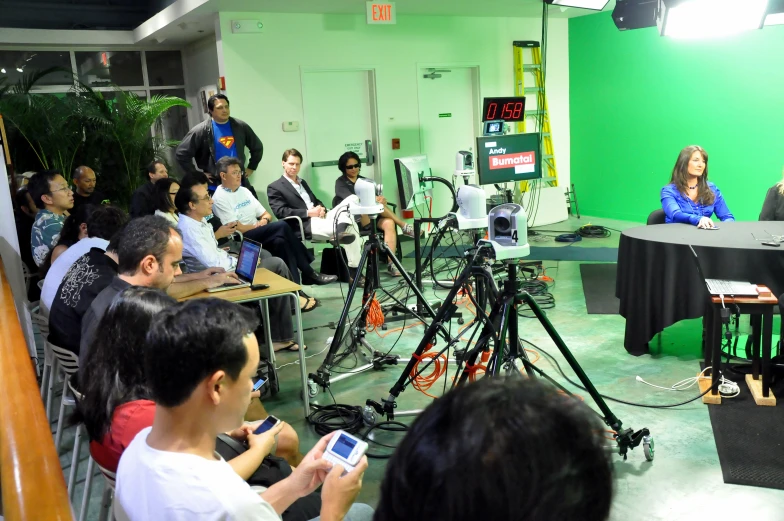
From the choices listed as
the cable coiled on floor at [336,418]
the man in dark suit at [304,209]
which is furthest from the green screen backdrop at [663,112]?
the cable coiled on floor at [336,418]

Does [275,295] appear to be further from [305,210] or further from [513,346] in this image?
[305,210]

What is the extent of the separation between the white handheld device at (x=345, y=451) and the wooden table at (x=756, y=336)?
8.38 feet

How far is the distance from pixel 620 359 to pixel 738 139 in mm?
4291

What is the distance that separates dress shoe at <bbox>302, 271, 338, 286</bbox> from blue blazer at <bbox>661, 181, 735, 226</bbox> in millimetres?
2805

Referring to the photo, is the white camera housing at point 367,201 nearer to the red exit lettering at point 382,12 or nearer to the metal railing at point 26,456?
the metal railing at point 26,456

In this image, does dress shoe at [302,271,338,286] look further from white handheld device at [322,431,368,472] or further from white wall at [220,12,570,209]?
white handheld device at [322,431,368,472]

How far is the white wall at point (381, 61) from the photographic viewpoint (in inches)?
280

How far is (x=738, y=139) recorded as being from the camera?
283 inches

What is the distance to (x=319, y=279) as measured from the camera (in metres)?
6.03

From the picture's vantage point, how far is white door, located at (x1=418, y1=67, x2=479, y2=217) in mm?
8312

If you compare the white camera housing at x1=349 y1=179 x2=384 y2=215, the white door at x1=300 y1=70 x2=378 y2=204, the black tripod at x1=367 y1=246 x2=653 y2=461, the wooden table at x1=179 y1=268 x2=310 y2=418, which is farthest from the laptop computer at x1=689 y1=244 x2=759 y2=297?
the white door at x1=300 y1=70 x2=378 y2=204

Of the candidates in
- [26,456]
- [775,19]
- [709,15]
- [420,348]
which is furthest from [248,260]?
[775,19]

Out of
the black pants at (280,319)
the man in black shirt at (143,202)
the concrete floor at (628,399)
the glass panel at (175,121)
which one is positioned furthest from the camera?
the glass panel at (175,121)

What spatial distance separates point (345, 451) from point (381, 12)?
650 cm
